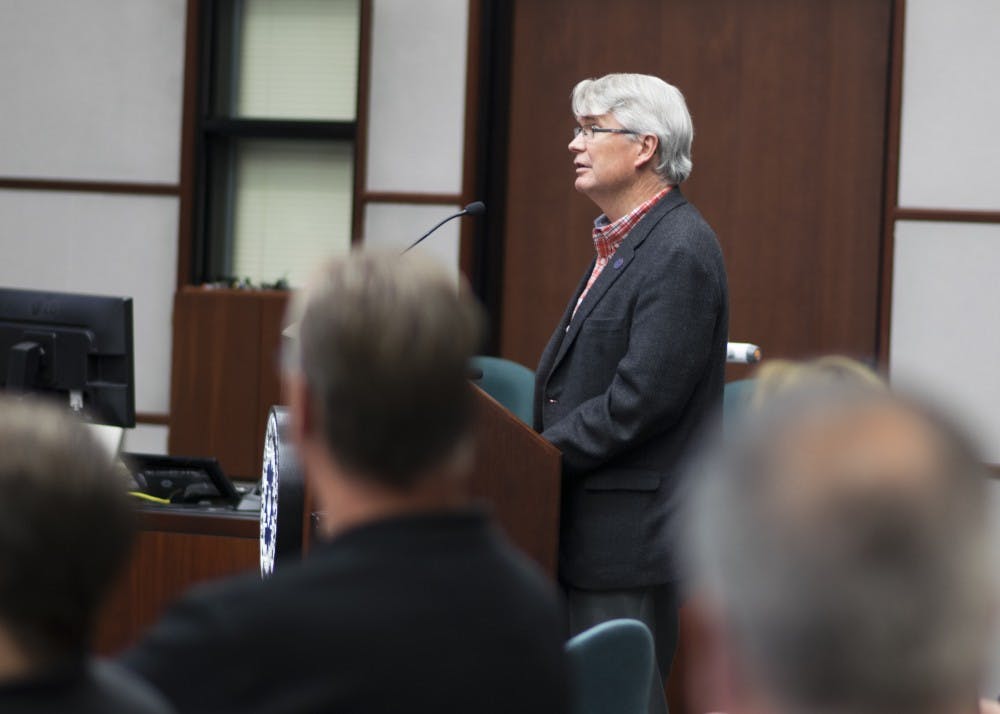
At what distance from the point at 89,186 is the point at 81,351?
7.59 ft

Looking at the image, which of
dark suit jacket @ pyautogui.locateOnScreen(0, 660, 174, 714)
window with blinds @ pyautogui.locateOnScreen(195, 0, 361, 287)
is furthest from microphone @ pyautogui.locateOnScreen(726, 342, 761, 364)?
window with blinds @ pyautogui.locateOnScreen(195, 0, 361, 287)

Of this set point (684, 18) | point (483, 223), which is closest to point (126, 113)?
point (483, 223)

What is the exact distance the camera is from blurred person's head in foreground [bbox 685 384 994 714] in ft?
2.14

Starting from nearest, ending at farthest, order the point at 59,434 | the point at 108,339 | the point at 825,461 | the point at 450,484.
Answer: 1. the point at 825,461
2. the point at 59,434
3. the point at 450,484
4. the point at 108,339

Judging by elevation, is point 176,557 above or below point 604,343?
below

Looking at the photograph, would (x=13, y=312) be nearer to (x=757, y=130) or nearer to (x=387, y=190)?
(x=387, y=190)

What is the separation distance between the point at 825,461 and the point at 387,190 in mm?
4521

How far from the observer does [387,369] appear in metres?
1.08

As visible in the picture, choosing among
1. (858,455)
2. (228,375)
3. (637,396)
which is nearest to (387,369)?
(858,455)

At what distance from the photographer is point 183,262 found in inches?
206

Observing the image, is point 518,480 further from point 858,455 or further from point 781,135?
point 781,135

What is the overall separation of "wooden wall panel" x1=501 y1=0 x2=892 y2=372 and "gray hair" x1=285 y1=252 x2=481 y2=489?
12.9 feet

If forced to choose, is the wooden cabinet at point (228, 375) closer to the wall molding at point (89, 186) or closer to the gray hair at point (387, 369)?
the wall molding at point (89, 186)

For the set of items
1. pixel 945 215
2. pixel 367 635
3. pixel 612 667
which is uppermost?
pixel 945 215
